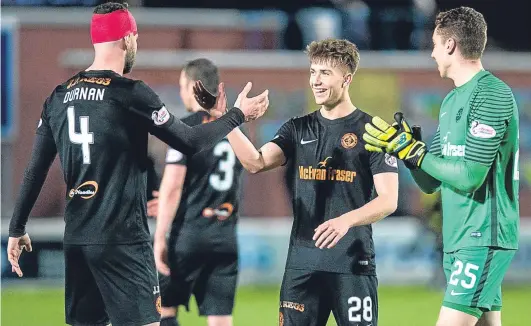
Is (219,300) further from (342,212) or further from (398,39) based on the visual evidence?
(398,39)

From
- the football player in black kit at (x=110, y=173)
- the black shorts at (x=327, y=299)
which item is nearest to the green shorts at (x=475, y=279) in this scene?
the black shorts at (x=327, y=299)

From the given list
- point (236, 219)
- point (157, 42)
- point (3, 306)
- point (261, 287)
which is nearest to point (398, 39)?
point (157, 42)

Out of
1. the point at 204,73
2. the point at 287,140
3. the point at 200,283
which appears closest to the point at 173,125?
the point at 287,140

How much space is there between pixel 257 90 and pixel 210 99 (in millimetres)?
9464

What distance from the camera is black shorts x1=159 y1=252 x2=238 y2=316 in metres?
7.61

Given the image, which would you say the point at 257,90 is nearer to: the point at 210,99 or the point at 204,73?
the point at 204,73

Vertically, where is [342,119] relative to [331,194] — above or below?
above

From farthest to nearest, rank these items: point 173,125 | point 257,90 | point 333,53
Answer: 1. point 257,90
2. point 333,53
3. point 173,125

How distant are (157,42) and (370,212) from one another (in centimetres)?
1046

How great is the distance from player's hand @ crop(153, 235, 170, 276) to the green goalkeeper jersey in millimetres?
2623

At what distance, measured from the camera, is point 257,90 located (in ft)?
50.7

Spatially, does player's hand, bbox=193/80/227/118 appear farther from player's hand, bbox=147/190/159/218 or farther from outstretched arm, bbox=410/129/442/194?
player's hand, bbox=147/190/159/218

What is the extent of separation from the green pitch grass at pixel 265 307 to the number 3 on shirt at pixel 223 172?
3.65 m

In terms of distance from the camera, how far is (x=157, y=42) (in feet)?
51.7
